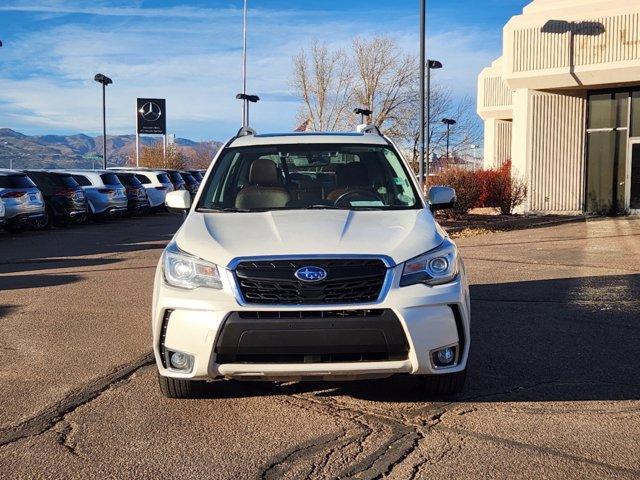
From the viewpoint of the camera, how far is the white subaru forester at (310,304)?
4305 mm

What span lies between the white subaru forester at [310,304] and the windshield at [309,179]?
2.62ft

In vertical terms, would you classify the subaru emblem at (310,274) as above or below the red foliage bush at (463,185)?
below

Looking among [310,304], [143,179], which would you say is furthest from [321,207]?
[143,179]

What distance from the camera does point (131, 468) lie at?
3.92 meters

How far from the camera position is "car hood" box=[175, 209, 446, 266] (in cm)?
451

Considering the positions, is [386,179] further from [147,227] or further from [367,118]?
[367,118]

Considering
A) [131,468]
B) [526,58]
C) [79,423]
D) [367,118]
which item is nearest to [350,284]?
[131,468]

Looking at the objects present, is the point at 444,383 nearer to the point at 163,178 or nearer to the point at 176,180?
the point at 163,178

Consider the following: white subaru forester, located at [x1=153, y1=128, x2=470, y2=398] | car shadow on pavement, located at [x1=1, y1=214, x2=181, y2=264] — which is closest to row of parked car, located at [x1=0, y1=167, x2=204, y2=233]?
car shadow on pavement, located at [x1=1, y1=214, x2=181, y2=264]

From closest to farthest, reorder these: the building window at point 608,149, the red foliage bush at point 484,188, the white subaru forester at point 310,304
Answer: the white subaru forester at point 310,304, the red foliage bush at point 484,188, the building window at point 608,149

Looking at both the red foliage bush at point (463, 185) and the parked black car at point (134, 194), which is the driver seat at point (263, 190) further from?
the parked black car at point (134, 194)

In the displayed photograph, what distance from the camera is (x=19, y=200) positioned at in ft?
58.6

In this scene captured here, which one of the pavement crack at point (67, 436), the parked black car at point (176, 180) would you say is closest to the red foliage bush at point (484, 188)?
the parked black car at point (176, 180)

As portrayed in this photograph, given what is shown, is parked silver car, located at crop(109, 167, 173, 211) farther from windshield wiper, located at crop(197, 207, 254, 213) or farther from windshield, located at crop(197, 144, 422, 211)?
windshield wiper, located at crop(197, 207, 254, 213)
